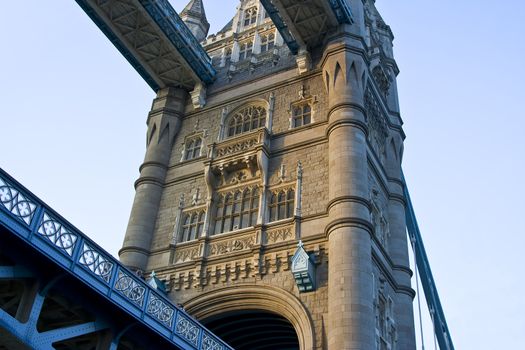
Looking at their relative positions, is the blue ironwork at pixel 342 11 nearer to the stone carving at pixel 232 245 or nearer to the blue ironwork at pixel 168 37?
the blue ironwork at pixel 168 37

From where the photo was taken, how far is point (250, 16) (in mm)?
42969

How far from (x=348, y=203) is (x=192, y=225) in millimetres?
8951

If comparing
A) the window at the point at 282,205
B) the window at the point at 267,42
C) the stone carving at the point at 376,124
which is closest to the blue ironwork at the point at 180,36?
the window at the point at 267,42

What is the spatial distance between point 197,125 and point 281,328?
516 inches

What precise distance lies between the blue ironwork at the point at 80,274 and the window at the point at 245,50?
24.8 meters

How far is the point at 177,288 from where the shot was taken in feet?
96.6

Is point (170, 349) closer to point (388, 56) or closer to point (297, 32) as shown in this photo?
point (297, 32)

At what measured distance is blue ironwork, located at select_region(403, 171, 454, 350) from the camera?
134 feet

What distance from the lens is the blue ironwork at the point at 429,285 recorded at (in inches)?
1613

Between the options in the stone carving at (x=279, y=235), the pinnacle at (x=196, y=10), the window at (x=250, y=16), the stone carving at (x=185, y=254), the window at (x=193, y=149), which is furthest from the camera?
the pinnacle at (x=196, y=10)

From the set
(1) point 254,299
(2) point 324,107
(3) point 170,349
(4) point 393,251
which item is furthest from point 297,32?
(3) point 170,349

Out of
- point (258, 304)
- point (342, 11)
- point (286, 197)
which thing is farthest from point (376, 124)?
point (258, 304)

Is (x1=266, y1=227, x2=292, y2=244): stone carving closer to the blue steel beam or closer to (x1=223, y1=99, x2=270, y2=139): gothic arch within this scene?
(x1=223, y1=99, x2=270, y2=139): gothic arch

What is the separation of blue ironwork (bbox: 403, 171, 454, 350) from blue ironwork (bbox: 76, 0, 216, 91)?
52.1 ft
